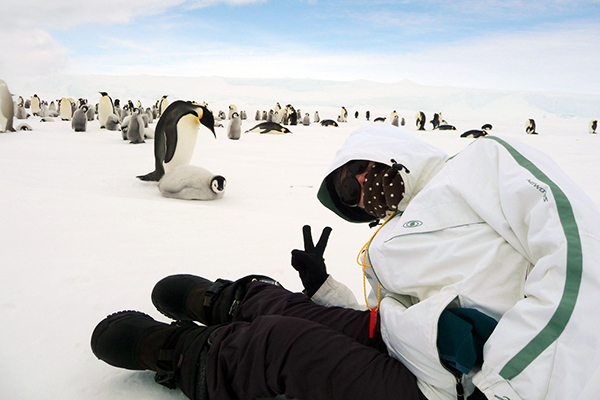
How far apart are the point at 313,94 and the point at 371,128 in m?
40.0

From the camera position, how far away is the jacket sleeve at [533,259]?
24.4 inches

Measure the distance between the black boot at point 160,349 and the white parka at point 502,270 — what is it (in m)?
0.43

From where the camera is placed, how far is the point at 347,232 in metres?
2.52

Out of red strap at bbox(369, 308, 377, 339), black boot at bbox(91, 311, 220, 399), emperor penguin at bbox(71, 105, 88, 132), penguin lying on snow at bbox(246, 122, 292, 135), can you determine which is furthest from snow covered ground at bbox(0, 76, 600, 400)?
penguin lying on snow at bbox(246, 122, 292, 135)

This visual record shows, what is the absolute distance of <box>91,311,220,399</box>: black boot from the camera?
942 millimetres

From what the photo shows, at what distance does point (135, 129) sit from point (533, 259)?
21.1 ft

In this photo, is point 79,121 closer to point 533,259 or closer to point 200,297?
point 200,297

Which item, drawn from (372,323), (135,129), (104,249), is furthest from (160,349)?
(135,129)

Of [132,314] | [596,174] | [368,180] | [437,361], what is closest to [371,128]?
[368,180]

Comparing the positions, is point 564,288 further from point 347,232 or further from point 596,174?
point 596,174

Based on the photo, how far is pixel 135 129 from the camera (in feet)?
20.9

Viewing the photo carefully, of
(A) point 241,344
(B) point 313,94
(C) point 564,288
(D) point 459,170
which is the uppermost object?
(B) point 313,94

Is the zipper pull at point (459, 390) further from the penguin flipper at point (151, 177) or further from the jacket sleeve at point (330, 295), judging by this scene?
the penguin flipper at point (151, 177)

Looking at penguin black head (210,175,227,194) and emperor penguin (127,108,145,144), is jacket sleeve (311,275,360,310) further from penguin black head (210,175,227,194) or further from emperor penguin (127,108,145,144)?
emperor penguin (127,108,145,144)
